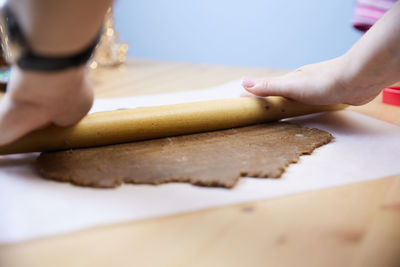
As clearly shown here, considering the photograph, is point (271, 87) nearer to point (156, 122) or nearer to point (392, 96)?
point (156, 122)

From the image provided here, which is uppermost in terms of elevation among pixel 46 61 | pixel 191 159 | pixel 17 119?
pixel 46 61

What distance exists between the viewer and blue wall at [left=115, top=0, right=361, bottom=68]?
6.96ft

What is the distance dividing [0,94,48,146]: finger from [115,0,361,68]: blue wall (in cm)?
173

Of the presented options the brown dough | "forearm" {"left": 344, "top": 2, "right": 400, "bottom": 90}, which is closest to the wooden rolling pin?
the brown dough

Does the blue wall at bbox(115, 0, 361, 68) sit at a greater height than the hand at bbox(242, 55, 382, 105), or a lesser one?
lesser

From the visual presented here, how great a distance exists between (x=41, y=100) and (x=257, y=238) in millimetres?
446

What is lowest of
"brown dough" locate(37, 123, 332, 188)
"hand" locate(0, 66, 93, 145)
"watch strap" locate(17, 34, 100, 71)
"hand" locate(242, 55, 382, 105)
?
"brown dough" locate(37, 123, 332, 188)

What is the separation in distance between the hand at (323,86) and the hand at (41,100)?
0.51 metres

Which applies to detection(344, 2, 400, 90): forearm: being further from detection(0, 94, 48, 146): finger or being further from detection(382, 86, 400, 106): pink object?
detection(0, 94, 48, 146): finger

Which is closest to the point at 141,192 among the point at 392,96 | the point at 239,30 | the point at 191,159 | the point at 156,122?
the point at 191,159

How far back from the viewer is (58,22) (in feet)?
2.01

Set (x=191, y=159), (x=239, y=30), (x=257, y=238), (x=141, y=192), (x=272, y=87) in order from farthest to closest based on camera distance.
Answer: (x=239, y=30) → (x=272, y=87) → (x=191, y=159) → (x=141, y=192) → (x=257, y=238)

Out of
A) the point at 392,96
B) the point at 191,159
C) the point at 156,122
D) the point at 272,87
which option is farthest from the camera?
the point at 392,96

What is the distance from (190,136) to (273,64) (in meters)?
1.55
